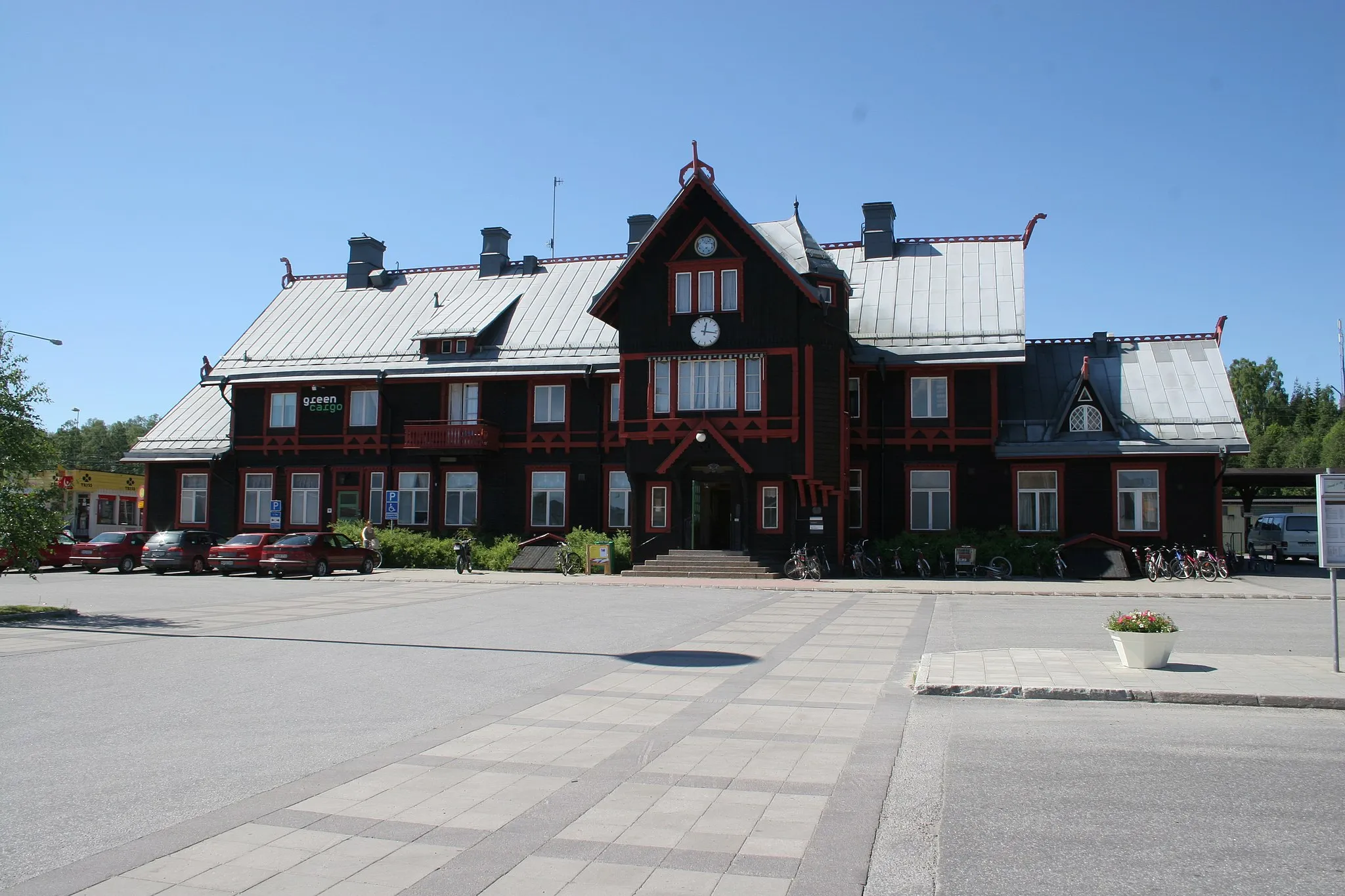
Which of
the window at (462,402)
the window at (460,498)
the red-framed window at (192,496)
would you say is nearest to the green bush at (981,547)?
the window at (460,498)

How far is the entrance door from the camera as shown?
3359 centimetres

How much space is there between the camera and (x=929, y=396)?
112 feet

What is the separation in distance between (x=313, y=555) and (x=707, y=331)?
46.0 feet

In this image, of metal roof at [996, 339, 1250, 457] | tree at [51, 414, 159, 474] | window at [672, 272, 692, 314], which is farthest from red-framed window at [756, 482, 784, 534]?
tree at [51, 414, 159, 474]

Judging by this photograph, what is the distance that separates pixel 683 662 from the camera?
12969 millimetres

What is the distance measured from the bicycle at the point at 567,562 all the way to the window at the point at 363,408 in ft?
34.9

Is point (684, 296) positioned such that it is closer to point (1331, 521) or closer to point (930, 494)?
point (930, 494)

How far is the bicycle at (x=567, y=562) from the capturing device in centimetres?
3192

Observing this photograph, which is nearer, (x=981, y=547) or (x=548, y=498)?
(x=981, y=547)

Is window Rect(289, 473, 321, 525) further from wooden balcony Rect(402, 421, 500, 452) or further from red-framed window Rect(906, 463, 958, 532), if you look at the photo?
red-framed window Rect(906, 463, 958, 532)

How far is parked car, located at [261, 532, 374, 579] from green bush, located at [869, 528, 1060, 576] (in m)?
16.8

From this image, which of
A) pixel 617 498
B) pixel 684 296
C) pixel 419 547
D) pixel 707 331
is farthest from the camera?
pixel 617 498

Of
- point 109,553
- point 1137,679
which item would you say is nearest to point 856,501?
point 1137,679

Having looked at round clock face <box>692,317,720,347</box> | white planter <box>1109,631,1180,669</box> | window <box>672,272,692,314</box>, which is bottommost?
white planter <box>1109,631,1180,669</box>
